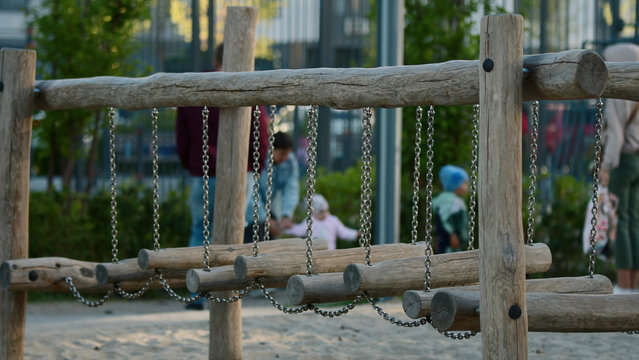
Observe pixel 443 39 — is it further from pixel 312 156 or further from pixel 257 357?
pixel 312 156

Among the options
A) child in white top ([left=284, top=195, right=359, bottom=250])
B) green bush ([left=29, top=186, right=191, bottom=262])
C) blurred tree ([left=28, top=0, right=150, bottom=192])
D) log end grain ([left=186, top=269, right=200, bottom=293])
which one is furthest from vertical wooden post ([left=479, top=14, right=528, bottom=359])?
blurred tree ([left=28, top=0, right=150, bottom=192])

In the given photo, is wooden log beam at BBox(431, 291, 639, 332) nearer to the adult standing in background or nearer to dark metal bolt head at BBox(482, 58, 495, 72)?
dark metal bolt head at BBox(482, 58, 495, 72)

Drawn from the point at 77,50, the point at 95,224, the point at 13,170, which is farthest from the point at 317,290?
the point at 77,50

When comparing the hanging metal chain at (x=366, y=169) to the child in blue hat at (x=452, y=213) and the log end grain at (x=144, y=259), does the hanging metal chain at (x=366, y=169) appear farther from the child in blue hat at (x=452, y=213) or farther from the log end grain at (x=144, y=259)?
the child in blue hat at (x=452, y=213)

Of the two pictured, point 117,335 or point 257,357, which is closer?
point 257,357

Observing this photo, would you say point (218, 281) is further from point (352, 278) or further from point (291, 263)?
point (352, 278)

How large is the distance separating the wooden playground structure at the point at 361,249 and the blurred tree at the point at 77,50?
11.0 feet

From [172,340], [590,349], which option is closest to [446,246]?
[590,349]

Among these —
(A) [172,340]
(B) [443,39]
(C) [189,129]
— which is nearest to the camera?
(A) [172,340]

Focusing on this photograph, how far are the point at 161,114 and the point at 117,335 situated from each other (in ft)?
13.1

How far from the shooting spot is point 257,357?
586cm

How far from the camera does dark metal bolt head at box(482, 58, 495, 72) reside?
3592 mm

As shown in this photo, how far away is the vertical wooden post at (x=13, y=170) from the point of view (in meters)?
5.27

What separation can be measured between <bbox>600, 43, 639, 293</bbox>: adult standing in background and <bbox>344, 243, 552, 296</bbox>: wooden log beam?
2.96m
